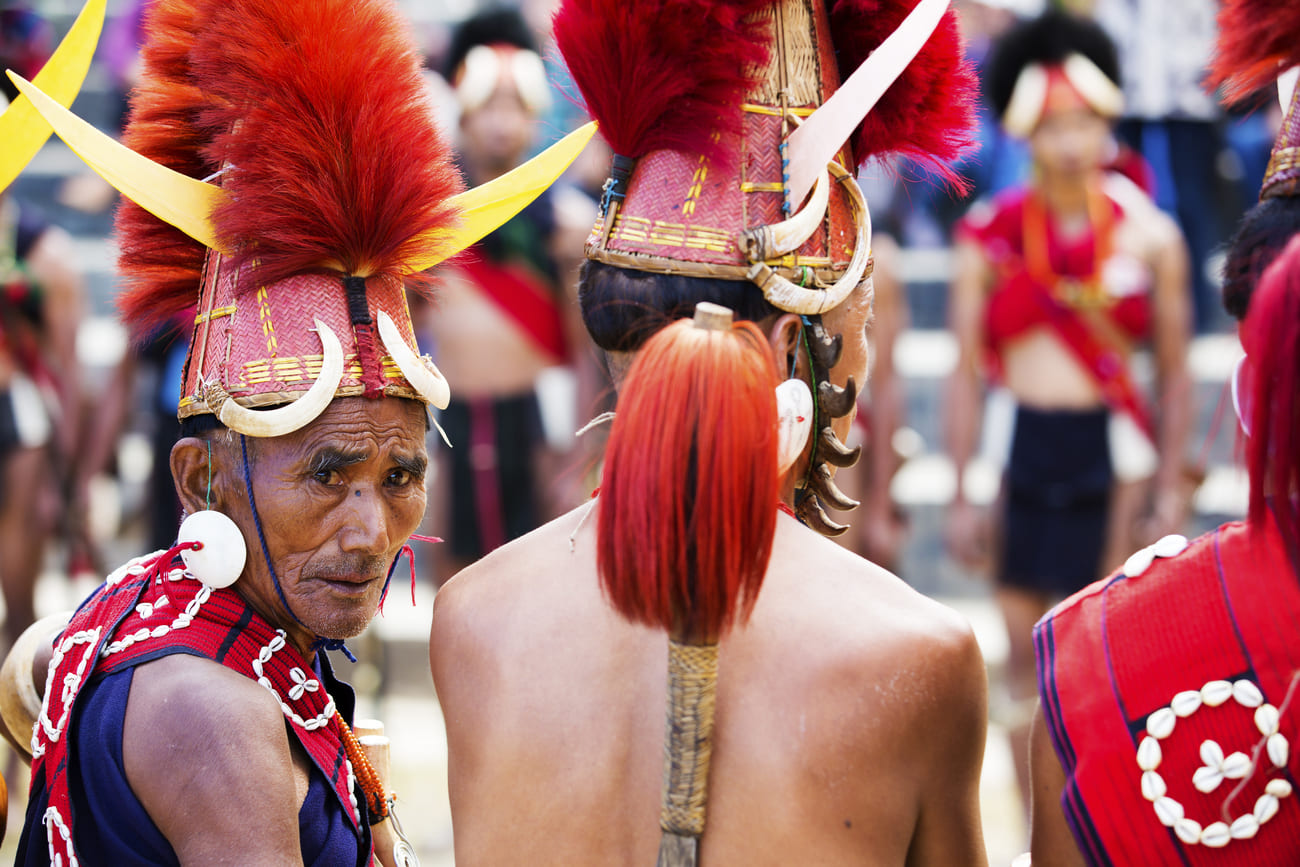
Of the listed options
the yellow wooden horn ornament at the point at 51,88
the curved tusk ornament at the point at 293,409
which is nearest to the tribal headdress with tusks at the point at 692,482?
the curved tusk ornament at the point at 293,409

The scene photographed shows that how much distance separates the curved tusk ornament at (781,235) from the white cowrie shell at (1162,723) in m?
0.91

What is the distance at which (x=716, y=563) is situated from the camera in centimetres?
188

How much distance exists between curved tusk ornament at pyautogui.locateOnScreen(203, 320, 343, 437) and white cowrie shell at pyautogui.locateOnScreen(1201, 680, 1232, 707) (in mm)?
1405

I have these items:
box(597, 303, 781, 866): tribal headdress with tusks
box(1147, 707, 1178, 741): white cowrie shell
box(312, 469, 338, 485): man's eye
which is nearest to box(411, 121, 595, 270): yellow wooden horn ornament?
box(312, 469, 338, 485): man's eye

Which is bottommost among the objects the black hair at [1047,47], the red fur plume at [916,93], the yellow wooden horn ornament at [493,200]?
the yellow wooden horn ornament at [493,200]

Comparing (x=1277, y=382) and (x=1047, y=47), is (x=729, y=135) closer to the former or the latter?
(x=1277, y=382)

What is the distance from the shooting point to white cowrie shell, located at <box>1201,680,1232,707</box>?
5.99ft

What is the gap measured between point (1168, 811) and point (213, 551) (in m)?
1.51

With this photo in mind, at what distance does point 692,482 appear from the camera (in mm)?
1879

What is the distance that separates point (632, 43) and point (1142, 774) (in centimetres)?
136

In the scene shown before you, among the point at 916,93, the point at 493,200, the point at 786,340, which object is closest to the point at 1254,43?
the point at 916,93

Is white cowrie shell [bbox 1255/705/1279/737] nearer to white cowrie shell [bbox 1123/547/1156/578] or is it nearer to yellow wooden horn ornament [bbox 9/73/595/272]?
white cowrie shell [bbox 1123/547/1156/578]

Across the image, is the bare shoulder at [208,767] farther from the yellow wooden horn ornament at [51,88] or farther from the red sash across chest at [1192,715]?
the red sash across chest at [1192,715]

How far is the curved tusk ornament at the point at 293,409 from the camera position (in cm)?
234
